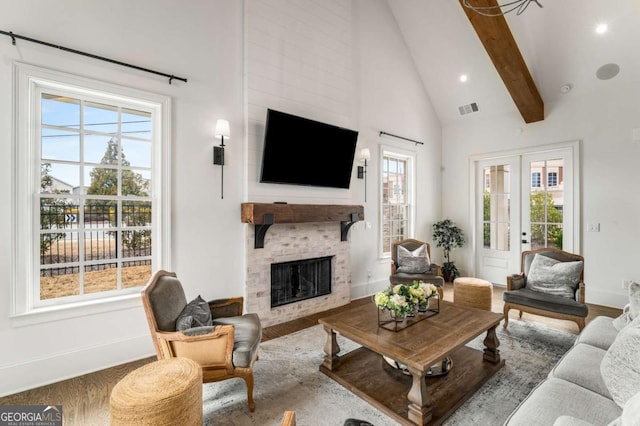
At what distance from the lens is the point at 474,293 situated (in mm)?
3988

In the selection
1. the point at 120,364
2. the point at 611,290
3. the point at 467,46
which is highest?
the point at 467,46

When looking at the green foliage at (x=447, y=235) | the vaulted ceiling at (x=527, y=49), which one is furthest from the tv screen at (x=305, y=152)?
the green foliage at (x=447, y=235)

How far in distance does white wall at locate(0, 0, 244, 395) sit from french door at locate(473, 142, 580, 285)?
4.75 metres

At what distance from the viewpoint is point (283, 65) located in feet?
13.0

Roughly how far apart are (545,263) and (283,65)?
4.10 metres

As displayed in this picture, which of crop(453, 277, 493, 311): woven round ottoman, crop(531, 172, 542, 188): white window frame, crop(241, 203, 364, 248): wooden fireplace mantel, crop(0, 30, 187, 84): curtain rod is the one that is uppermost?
crop(0, 30, 187, 84): curtain rod

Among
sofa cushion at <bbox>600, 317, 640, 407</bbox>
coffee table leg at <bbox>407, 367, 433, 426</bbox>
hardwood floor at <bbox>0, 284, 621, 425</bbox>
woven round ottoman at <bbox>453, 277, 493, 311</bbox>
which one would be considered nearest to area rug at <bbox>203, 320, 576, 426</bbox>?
coffee table leg at <bbox>407, 367, 433, 426</bbox>

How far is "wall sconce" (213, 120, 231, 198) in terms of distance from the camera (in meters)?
3.34

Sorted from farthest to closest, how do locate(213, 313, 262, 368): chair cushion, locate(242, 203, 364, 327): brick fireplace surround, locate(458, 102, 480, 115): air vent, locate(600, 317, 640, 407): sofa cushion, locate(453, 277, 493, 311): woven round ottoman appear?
locate(458, 102, 480, 115): air vent < locate(453, 277, 493, 311): woven round ottoman < locate(242, 203, 364, 327): brick fireplace surround < locate(213, 313, 262, 368): chair cushion < locate(600, 317, 640, 407): sofa cushion

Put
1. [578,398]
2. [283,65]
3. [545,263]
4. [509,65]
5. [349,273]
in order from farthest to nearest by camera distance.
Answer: [349,273] < [509,65] < [283,65] < [545,263] < [578,398]

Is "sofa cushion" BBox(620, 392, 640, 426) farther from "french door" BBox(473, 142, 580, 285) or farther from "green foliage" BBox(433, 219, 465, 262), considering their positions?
"green foliage" BBox(433, 219, 465, 262)

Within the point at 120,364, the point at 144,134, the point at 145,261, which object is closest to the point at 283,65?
the point at 144,134

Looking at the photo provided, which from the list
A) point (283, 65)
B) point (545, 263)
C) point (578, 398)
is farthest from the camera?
point (283, 65)

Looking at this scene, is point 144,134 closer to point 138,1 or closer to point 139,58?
point 139,58
